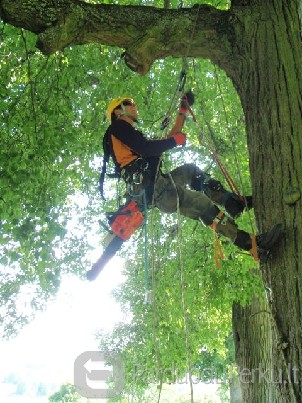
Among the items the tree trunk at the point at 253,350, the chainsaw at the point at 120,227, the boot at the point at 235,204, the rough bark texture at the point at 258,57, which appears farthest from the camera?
the tree trunk at the point at 253,350

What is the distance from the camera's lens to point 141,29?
351 cm

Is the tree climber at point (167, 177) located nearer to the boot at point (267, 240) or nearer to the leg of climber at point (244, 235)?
the leg of climber at point (244, 235)

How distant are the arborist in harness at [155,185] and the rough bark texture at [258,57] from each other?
0.48m

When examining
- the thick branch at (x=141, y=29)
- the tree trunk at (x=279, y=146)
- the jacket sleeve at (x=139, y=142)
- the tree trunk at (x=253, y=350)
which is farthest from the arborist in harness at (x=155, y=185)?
the tree trunk at (x=253, y=350)

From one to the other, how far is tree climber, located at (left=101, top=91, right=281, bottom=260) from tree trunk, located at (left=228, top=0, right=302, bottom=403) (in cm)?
58

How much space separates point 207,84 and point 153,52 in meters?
3.53

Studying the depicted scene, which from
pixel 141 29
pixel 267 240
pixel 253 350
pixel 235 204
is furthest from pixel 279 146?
pixel 253 350

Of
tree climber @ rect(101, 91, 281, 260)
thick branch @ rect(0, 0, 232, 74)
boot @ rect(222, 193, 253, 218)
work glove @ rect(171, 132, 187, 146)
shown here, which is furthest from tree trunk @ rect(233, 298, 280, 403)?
thick branch @ rect(0, 0, 232, 74)

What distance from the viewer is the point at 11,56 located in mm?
5715

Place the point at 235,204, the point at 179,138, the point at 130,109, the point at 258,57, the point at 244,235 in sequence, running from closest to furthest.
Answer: the point at 258,57, the point at 244,235, the point at 179,138, the point at 235,204, the point at 130,109

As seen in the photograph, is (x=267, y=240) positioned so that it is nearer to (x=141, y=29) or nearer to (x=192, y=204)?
(x=192, y=204)

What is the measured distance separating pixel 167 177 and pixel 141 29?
1151 millimetres

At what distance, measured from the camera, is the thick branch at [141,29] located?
3377 mm

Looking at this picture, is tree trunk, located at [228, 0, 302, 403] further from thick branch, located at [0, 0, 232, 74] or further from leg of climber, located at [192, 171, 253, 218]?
leg of climber, located at [192, 171, 253, 218]
